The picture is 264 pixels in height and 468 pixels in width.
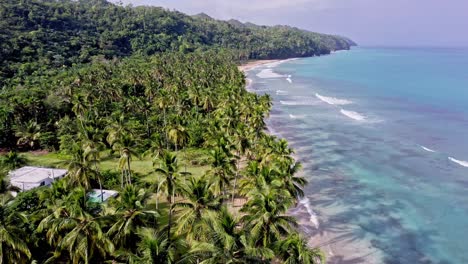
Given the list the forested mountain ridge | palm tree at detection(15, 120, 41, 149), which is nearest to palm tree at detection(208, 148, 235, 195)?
palm tree at detection(15, 120, 41, 149)

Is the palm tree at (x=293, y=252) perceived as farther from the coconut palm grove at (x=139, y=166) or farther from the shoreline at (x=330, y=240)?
the shoreline at (x=330, y=240)

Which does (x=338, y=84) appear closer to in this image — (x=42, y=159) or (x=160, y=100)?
(x=160, y=100)

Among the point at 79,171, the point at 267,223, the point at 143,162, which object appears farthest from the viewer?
the point at 143,162

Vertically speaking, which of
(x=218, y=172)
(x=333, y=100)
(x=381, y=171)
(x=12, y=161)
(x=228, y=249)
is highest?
(x=228, y=249)

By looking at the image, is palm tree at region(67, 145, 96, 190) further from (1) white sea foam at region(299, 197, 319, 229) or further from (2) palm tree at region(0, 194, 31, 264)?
(1) white sea foam at region(299, 197, 319, 229)

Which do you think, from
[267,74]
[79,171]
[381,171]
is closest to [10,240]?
[79,171]

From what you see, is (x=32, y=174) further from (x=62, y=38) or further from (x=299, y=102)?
(x=62, y=38)
